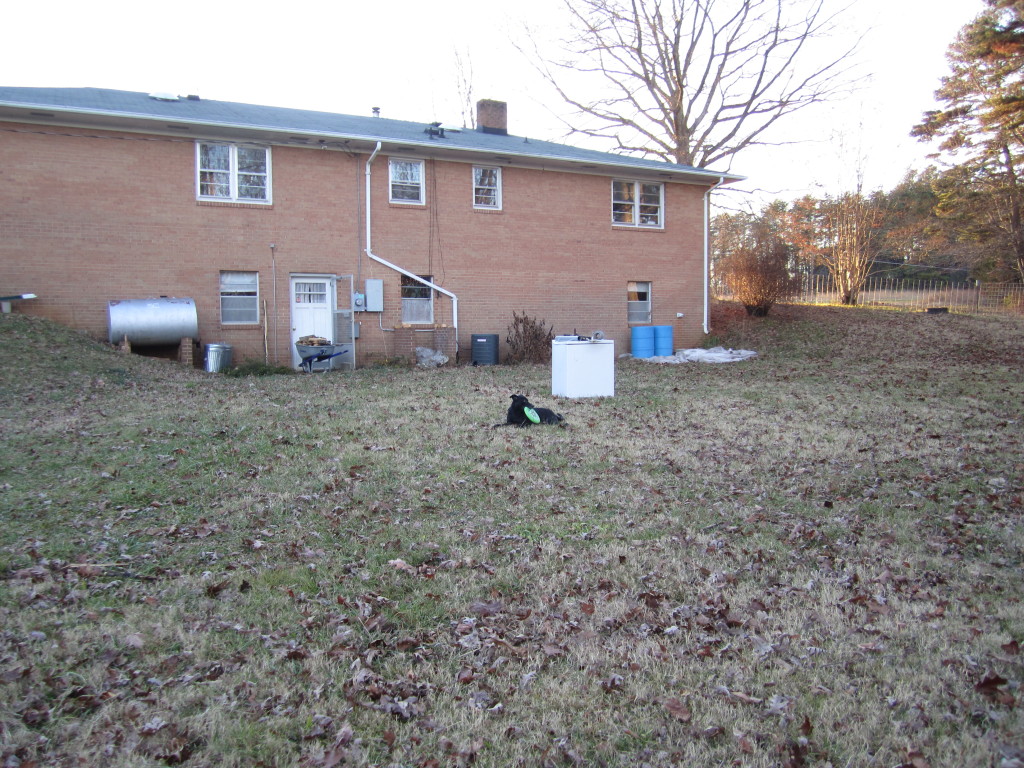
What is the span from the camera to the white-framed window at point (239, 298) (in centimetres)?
1702

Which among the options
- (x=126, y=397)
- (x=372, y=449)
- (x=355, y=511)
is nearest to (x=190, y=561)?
(x=355, y=511)

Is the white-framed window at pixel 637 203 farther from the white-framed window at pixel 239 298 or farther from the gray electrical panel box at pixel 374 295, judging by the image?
the white-framed window at pixel 239 298

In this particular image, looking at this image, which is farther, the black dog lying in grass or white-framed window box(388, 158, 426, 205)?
white-framed window box(388, 158, 426, 205)

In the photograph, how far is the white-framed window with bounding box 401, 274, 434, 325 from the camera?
19.0 metres

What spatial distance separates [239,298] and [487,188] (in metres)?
7.18

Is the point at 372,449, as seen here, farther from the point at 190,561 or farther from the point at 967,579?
the point at 967,579

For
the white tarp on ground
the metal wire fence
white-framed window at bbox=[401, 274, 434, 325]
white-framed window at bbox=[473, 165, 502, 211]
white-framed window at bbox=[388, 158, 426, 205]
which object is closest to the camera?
white-framed window at bbox=[388, 158, 426, 205]

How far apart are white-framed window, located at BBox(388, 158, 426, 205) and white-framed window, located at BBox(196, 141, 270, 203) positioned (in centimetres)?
308

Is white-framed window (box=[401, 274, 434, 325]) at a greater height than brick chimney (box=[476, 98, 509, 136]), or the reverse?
brick chimney (box=[476, 98, 509, 136])

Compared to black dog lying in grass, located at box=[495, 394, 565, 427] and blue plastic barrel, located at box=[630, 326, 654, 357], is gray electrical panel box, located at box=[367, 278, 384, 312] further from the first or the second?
black dog lying in grass, located at box=[495, 394, 565, 427]

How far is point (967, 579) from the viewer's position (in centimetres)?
430

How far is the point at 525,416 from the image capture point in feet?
30.3

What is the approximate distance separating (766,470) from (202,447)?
18.9 feet

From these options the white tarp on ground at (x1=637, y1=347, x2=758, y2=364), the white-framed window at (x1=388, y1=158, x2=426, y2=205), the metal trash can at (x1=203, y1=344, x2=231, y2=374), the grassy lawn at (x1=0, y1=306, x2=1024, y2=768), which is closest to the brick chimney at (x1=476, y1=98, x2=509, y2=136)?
the white-framed window at (x1=388, y1=158, x2=426, y2=205)
